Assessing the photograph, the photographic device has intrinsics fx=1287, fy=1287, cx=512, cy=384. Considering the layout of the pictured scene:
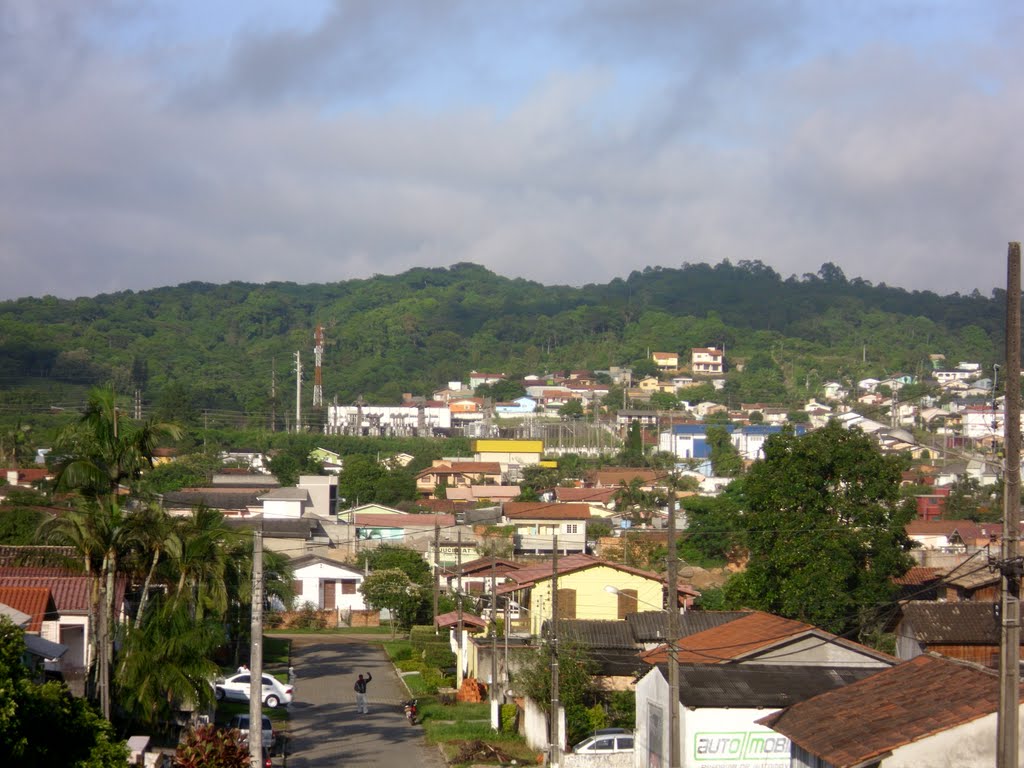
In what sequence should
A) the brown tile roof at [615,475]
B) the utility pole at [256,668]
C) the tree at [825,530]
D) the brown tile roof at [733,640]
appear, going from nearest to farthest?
the utility pole at [256,668], the brown tile roof at [733,640], the tree at [825,530], the brown tile roof at [615,475]

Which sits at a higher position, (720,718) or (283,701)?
(720,718)

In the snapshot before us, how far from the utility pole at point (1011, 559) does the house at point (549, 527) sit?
49.4 m

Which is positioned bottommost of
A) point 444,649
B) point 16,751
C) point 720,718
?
point 444,649

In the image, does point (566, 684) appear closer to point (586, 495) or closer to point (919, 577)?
point (919, 577)

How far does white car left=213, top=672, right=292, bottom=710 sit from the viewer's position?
3127 centimetres

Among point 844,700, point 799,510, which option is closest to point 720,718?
point 844,700

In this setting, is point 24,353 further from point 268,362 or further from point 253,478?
point 253,478

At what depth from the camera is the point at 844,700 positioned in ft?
60.8

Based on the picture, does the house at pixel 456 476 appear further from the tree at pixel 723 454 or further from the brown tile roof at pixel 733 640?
the brown tile roof at pixel 733 640

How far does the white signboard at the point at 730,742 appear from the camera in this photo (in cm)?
2228

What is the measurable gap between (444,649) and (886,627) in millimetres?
13804

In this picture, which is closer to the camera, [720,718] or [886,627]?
[720,718]

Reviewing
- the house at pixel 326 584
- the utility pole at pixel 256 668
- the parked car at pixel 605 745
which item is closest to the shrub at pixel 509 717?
the parked car at pixel 605 745

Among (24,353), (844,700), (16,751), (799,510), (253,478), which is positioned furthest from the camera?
(24,353)
